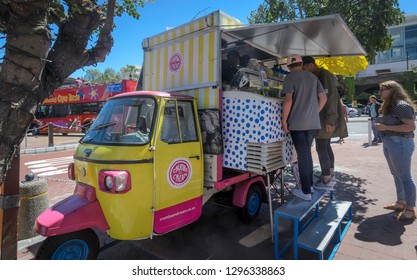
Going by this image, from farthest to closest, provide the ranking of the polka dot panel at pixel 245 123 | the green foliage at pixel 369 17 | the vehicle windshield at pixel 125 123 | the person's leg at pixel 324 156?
1. the green foliage at pixel 369 17
2. the person's leg at pixel 324 156
3. the polka dot panel at pixel 245 123
4. the vehicle windshield at pixel 125 123

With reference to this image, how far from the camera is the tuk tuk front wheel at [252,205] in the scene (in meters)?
4.12

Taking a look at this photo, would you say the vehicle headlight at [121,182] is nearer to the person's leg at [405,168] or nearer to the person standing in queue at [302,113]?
the person standing in queue at [302,113]

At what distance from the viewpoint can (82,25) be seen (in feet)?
9.30

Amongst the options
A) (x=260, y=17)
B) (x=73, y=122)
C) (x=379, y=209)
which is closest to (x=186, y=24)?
(x=379, y=209)

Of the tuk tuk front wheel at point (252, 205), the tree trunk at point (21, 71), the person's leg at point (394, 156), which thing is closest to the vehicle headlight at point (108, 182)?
the tree trunk at point (21, 71)

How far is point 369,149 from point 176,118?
9909 millimetres

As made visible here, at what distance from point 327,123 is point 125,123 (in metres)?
3.01

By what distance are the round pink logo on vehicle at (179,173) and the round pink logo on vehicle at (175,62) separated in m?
1.57

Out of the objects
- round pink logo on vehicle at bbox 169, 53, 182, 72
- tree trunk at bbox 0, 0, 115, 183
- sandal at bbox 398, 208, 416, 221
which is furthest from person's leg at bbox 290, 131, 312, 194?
tree trunk at bbox 0, 0, 115, 183

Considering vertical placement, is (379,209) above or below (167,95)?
below

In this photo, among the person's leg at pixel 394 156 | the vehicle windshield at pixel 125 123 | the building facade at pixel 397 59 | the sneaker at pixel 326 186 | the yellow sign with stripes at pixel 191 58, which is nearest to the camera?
the vehicle windshield at pixel 125 123

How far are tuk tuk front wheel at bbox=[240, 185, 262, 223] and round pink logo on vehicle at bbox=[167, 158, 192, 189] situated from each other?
1.31m

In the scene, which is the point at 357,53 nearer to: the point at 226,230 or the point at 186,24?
the point at 186,24

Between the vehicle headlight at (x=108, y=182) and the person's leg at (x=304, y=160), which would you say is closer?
the vehicle headlight at (x=108, y=182)
